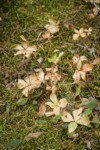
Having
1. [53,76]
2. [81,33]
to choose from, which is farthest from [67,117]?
[81,33]

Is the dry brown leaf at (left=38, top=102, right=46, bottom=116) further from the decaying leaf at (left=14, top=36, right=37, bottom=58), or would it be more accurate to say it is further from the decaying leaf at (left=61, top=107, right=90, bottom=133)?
the decaying leaf at (left=14, top=36, right=37, bottom=58)

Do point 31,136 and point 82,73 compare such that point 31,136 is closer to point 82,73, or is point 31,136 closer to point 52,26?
point 82,73

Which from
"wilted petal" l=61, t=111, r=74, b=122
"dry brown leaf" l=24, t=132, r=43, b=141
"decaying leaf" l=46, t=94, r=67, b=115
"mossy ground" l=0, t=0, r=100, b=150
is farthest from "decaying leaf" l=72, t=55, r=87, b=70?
"dry brown leaf" l=24, t=132, r=43, b=141

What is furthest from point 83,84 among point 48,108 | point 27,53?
point 27,53

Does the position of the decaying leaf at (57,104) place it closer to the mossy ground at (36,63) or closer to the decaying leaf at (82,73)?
the mossy ground at (36,63)

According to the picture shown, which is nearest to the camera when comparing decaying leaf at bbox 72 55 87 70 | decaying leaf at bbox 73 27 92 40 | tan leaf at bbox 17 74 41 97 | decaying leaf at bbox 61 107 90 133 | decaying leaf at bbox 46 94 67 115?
decaying leaf at bbox 61 107 90 133

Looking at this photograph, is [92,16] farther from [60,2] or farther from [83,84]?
[83,84]
